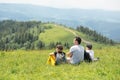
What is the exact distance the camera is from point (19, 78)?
13773 millimetres

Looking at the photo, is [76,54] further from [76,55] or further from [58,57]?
[58,57]

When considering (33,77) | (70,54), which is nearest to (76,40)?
(70,54)

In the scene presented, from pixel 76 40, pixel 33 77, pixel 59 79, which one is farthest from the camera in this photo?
pixel 76 40

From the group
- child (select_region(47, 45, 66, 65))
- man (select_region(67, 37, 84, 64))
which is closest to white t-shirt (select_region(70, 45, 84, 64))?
man (select_region(67, 37, 84, 64))

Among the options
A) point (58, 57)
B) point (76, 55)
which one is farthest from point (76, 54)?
point (58, 57)

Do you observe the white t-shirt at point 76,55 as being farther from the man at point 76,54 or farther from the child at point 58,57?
the child at point 58,57

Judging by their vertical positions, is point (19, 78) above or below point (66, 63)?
above

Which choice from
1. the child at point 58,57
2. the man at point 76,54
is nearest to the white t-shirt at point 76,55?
the man at point 76,54

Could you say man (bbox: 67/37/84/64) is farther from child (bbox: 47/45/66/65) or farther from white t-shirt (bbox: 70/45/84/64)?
child (bbox: 47/45/66/65)

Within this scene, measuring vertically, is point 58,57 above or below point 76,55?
below

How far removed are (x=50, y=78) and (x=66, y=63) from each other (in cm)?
701

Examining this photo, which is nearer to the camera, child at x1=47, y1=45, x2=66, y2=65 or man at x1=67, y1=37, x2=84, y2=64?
child at x1=47, y1=45, x2=66, y2=65

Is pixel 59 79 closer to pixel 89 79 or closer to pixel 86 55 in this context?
pixel 89 79

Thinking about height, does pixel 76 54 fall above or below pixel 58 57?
above
